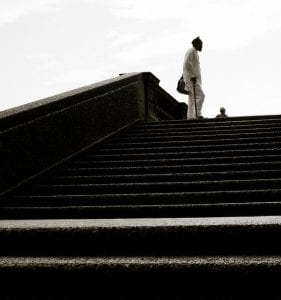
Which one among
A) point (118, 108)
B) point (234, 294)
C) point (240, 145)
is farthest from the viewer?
point (118, 108)

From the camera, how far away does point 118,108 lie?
20.6ft

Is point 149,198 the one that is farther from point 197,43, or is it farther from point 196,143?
point 197,43

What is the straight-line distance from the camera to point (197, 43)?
909cm

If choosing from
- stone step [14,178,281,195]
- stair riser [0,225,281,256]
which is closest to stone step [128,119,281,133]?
stone step [14,178,281,195]

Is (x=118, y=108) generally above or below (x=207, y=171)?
above

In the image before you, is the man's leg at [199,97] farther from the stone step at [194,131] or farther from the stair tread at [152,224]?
the stair tread at [152,224]

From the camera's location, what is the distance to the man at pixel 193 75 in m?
9.07

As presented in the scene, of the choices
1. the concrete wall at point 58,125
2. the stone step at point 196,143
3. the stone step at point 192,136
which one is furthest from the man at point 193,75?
the stone step at point 196,143

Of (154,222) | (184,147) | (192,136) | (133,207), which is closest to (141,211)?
(133,207)

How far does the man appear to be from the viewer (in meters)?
9.07

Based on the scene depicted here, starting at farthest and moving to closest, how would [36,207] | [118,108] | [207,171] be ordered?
1. [118,108]
2. [207,171]
3. [36,207]

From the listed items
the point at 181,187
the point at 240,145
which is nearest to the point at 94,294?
the point at 181,187

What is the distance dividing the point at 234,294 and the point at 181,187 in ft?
5.76

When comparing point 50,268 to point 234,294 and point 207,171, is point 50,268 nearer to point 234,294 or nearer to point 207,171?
point 234,294
